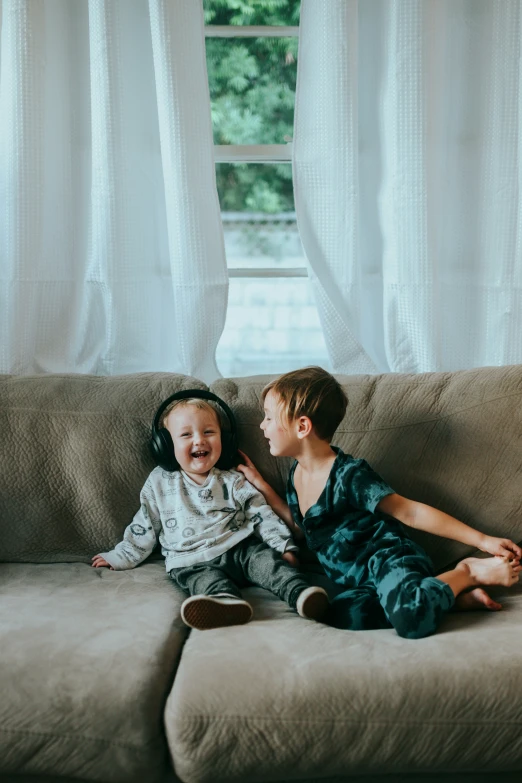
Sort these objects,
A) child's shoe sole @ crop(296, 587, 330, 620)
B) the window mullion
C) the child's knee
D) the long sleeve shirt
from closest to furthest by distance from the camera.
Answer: the child's knee
child's shoe sole @ crop(296, 587, 330, 620)
the long sleeve shirt
the window mullion

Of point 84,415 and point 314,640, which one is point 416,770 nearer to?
point 314,640

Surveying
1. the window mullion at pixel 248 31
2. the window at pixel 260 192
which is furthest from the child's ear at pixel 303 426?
the window mullion at pixel 248 31

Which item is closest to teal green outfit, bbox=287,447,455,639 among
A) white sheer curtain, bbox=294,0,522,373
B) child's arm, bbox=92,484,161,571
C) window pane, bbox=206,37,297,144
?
child's arm, bbox=92,484,161,571

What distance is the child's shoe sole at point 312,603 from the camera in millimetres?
1607

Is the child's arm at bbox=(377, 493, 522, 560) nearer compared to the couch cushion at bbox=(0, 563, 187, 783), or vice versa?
the couch cushion at bbox=(0, 563, 187, 783)

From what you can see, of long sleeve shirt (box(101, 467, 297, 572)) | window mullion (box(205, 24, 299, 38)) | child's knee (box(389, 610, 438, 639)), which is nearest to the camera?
child's knee (box(389, 610, 438, 639))

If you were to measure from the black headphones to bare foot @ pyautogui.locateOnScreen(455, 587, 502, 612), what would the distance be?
62 centimetres

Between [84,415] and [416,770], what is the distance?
109 centimetres

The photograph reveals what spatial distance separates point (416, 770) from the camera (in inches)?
52.6

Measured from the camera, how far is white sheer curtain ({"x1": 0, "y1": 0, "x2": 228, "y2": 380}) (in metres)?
2.16

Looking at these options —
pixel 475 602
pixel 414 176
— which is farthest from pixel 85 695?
pixel 414 176

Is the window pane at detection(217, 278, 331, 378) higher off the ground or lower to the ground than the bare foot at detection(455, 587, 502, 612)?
higher

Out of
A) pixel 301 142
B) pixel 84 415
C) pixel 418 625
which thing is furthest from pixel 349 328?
pixel 418 625

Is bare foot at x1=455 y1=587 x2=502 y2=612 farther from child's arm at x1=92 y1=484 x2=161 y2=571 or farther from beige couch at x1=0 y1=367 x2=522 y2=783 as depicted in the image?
child's arm at x1=92 y1=484 x2=161 y2=571
